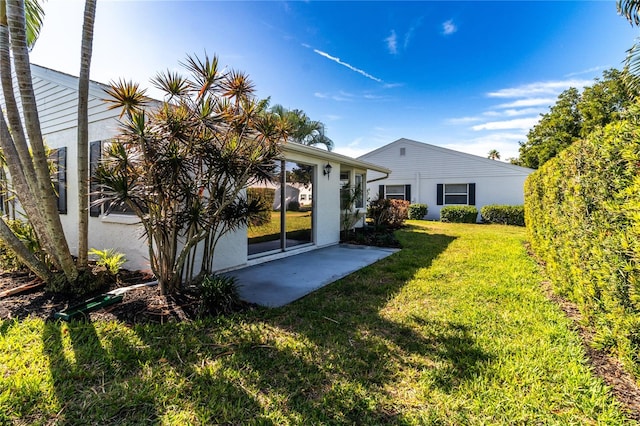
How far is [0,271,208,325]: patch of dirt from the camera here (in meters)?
3.72

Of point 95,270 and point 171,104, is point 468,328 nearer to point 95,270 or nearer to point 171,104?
point 171,104

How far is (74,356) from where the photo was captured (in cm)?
284

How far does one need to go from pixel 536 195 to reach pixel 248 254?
659 centimetres

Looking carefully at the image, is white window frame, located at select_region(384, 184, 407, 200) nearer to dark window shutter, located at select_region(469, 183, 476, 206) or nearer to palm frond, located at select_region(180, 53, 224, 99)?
dark window shutter, located at select_region(469, 183, 476, 206)

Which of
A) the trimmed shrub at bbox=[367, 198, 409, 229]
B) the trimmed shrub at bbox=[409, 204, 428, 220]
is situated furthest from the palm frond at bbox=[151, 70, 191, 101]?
the trimmed shrub at bbox=[409, 204, 428, 220]

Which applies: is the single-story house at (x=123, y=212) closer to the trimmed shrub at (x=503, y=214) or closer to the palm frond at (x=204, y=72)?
the palm frond at (x=204, y=72)

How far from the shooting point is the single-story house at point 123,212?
5.89 metres

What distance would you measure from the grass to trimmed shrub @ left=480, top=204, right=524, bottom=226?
44.1ft

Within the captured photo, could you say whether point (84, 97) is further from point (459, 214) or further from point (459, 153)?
point (459, 153)

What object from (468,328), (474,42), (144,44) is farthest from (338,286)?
(474,42)

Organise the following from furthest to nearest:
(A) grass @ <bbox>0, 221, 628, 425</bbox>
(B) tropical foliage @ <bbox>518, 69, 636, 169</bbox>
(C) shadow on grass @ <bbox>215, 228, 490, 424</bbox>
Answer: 1. (B) tropical foliage @ <bbox>518, 69, 636, 169</bbox>
2. (C) shadow on grass @ <bbox>215, 228, 490, 424</bbox>
3. (A) grass @ <bbox>0, 221, 628, 425</bbox>

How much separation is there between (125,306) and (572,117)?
28992 mm

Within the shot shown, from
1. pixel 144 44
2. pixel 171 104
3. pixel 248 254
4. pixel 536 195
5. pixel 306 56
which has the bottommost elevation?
pixel 248 254

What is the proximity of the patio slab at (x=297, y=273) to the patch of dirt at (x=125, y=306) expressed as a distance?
89 cm
